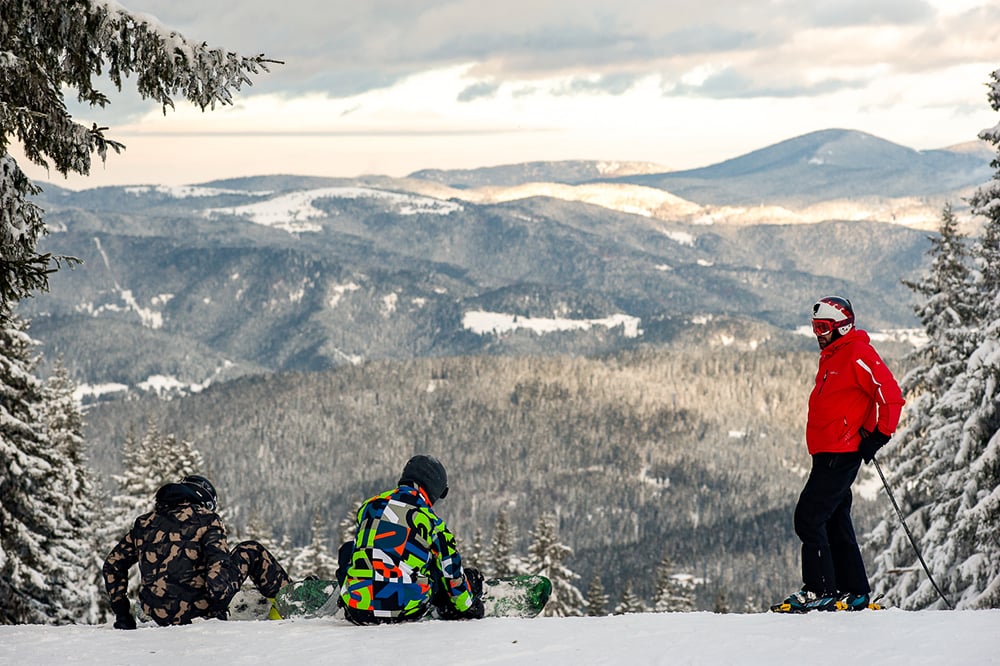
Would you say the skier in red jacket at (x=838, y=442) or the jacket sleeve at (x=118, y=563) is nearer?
the skier in red jacket at (x=838, y=442)

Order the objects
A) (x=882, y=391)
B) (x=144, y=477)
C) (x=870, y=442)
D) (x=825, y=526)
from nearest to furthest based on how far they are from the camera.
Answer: (x=882, y=391) → (x=870, y=442) → (x=825, y=526) → (x=144, y=477)

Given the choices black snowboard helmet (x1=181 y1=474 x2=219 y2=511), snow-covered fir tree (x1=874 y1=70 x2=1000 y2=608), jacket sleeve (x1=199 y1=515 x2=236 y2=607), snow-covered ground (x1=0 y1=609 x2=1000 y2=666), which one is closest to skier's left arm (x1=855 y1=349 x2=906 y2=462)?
snow-covered ground (x1=0 y1=609 x2=1000 y2=666)

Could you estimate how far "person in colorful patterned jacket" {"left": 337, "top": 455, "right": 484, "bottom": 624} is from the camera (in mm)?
8086

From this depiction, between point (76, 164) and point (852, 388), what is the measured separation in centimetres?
730

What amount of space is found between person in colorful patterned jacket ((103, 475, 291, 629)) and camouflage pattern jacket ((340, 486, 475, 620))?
4.25 ft

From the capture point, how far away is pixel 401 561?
8.12 meters

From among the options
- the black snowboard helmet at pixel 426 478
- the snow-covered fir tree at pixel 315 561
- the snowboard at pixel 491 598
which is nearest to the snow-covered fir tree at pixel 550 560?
the snow-covered fir tree at pixel 315 561

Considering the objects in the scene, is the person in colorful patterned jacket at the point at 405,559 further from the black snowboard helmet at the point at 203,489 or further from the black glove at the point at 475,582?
the black snowboard helmet at the point at 203,489

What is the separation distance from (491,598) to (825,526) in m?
3.34

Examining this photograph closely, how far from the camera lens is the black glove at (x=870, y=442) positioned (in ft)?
28.8

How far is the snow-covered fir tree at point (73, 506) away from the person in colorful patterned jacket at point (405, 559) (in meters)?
14.4

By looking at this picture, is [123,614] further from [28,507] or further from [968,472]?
[968,472]

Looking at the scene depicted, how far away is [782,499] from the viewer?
649 feet

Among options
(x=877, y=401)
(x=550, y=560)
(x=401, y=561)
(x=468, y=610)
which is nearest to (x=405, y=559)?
(x=401, y=561)
